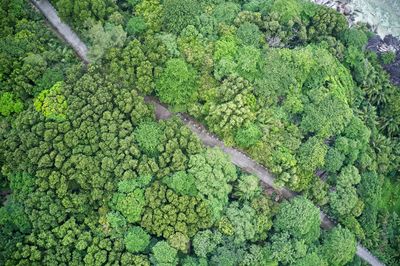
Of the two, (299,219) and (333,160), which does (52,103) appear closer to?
(299,219)

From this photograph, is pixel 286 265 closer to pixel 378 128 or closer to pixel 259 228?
pixel 259 228

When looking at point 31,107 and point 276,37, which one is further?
point 276,37

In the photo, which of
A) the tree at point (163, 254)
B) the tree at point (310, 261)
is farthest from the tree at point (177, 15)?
the tree at point (310, 261)

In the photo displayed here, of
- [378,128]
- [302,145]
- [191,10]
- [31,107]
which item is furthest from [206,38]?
[378,128]

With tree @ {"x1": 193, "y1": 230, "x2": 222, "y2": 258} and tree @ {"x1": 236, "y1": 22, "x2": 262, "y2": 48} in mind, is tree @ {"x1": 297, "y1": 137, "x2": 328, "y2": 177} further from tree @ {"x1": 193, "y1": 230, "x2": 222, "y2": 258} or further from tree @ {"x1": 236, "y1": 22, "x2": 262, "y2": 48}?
tree @ {"x1": 236, "y1": 22, "x2": 262, "y2": 48}

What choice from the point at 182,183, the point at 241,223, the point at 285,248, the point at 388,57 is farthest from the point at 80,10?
the point at 388,57

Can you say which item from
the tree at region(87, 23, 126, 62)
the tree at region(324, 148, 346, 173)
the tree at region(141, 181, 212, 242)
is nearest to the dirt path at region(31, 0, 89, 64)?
the tree at region(87, 23, 126, 62)
